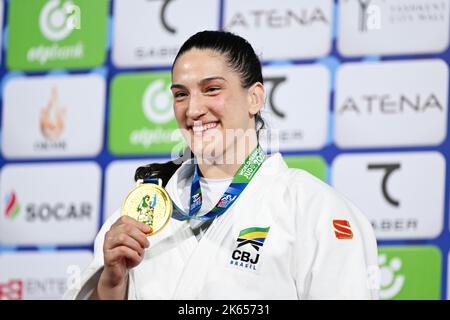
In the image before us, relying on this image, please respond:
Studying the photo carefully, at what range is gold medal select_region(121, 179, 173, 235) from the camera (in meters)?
2.17

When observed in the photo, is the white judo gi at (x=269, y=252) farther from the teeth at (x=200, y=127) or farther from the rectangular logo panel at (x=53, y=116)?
the rectangular logo panel at (x=53, y=116)

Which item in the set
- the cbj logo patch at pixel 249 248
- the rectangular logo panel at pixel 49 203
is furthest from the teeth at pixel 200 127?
the rectangular logo panel at pixel 49 203

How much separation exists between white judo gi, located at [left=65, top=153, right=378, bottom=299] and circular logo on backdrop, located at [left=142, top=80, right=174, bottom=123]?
1.28 m

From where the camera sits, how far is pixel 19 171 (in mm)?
3760

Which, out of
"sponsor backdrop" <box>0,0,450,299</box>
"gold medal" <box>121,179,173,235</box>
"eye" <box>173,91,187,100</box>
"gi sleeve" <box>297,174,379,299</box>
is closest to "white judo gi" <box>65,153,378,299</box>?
"gi sleeve" <box>297,174,379,299</box>

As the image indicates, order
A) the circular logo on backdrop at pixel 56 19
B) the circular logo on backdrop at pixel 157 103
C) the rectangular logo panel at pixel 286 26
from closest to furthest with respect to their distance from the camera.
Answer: the rectangular logo panel at pixel 286 26, the circular logo on backdrop at pixel 157 103, the circular logo on backdrop at pixel 56 19

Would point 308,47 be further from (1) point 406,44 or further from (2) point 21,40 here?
(2) point 21,40

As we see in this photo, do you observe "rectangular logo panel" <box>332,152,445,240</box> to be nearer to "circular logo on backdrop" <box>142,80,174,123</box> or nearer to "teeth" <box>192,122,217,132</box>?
"circular logo on backdrop" <box>142,80,174,123</box>

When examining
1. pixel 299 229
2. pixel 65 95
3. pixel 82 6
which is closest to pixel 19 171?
pixel 65 95

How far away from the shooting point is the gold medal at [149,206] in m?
2.17

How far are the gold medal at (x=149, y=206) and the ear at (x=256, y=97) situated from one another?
0.35 meters

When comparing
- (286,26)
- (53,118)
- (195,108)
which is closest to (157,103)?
(53,118)

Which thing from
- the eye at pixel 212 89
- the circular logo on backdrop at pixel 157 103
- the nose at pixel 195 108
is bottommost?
the circular logo on backdrop at pixel 157 103

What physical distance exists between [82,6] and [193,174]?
5.16 ft
